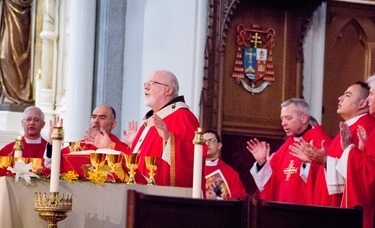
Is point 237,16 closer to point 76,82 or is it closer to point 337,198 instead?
point 76,82

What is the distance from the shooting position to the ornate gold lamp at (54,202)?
4.64m

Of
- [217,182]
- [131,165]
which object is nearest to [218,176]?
[217,182]

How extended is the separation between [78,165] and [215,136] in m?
3.00

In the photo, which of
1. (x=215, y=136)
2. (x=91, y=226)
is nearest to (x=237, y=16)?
(x=215, y=136)

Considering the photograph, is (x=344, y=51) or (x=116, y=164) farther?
(x=344, y=51)

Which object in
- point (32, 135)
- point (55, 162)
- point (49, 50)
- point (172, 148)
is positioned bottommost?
point (55, 162)

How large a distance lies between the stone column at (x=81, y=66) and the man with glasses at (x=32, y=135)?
98 cm

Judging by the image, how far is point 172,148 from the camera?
6.05 metres

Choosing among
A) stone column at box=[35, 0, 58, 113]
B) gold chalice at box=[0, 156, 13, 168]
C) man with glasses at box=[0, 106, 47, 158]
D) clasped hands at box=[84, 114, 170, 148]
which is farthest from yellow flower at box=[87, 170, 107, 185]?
stone column at box=[35, 0, 58, 113]

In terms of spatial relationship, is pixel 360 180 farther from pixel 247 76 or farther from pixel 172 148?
pixel 247 76

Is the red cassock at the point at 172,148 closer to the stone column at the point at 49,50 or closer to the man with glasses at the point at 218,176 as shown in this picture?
the man with glasses at the point at 218,176

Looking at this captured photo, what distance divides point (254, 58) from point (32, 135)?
2.68 metres

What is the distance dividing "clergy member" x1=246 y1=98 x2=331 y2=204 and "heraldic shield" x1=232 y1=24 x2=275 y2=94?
2.30m

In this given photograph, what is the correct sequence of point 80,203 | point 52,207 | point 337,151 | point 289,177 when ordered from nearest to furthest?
point 52,207, point 80,203, point 337,151, point 289,177
